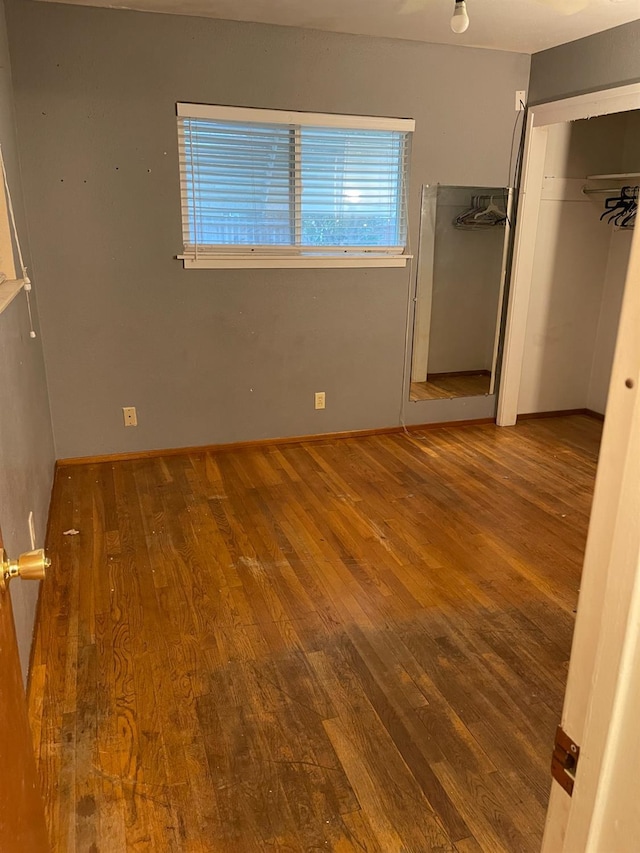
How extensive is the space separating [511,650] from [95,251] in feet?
9.70

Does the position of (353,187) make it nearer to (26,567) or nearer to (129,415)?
(129,415)

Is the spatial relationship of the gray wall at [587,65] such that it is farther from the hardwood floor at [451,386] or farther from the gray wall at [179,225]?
the hardwood floor at [451,386]

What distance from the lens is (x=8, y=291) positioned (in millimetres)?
2215

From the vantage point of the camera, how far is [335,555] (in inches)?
111

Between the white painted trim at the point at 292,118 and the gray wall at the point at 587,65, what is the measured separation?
0.90 meters

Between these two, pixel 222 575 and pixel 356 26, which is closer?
pixel 222 575

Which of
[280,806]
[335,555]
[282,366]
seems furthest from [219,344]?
[280,806]

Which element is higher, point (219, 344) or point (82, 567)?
point (219, 344)

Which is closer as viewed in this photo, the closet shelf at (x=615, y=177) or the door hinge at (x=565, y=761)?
the door hinge at (x=565, y=761)

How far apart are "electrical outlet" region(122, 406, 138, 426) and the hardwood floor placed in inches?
75.1

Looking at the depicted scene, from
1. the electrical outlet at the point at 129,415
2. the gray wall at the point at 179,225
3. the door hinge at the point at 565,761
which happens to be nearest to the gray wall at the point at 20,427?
the gray wall at the point at 179,225

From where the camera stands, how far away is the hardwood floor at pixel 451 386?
14.7ft

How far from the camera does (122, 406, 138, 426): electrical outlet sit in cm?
380

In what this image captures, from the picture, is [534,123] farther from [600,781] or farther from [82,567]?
[600,781]
